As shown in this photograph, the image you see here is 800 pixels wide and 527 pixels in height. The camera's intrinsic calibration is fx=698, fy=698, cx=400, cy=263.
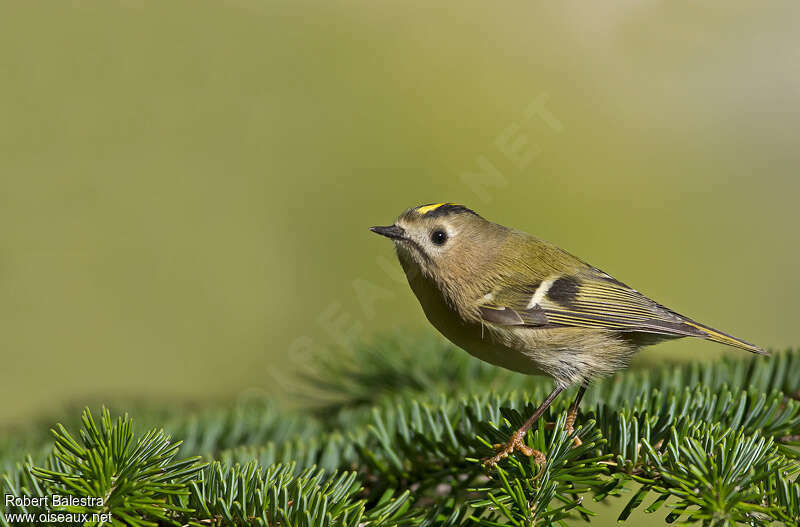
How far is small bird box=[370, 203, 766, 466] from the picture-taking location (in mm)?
1021

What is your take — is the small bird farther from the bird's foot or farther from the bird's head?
the bird's foot

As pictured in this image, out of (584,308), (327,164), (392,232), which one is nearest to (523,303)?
(584,308)

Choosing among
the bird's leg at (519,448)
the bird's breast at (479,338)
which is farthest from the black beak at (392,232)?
the bird's leg at (519,448)

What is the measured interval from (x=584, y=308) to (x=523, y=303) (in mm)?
103

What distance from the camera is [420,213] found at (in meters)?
1.13

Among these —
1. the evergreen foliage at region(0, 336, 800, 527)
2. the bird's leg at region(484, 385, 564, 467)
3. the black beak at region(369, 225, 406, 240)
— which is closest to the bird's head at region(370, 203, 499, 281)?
the black beak at region(369, 225, 406, 240)

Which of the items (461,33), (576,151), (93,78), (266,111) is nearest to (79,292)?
(93,78)

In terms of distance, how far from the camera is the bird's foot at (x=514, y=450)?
0.79 meters

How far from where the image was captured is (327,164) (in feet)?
8.83

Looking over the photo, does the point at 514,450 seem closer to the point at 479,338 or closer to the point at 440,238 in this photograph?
the point at 479,338

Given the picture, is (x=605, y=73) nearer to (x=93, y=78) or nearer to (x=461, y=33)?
(x=461, y=33)

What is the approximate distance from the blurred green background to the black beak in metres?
1.03

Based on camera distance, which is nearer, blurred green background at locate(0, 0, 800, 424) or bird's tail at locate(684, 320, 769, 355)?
bird's tail at locate(684, 320, 769, 355)

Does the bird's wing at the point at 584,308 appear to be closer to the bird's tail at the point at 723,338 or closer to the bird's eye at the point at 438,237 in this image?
the bird's tail at the point at 723,338
